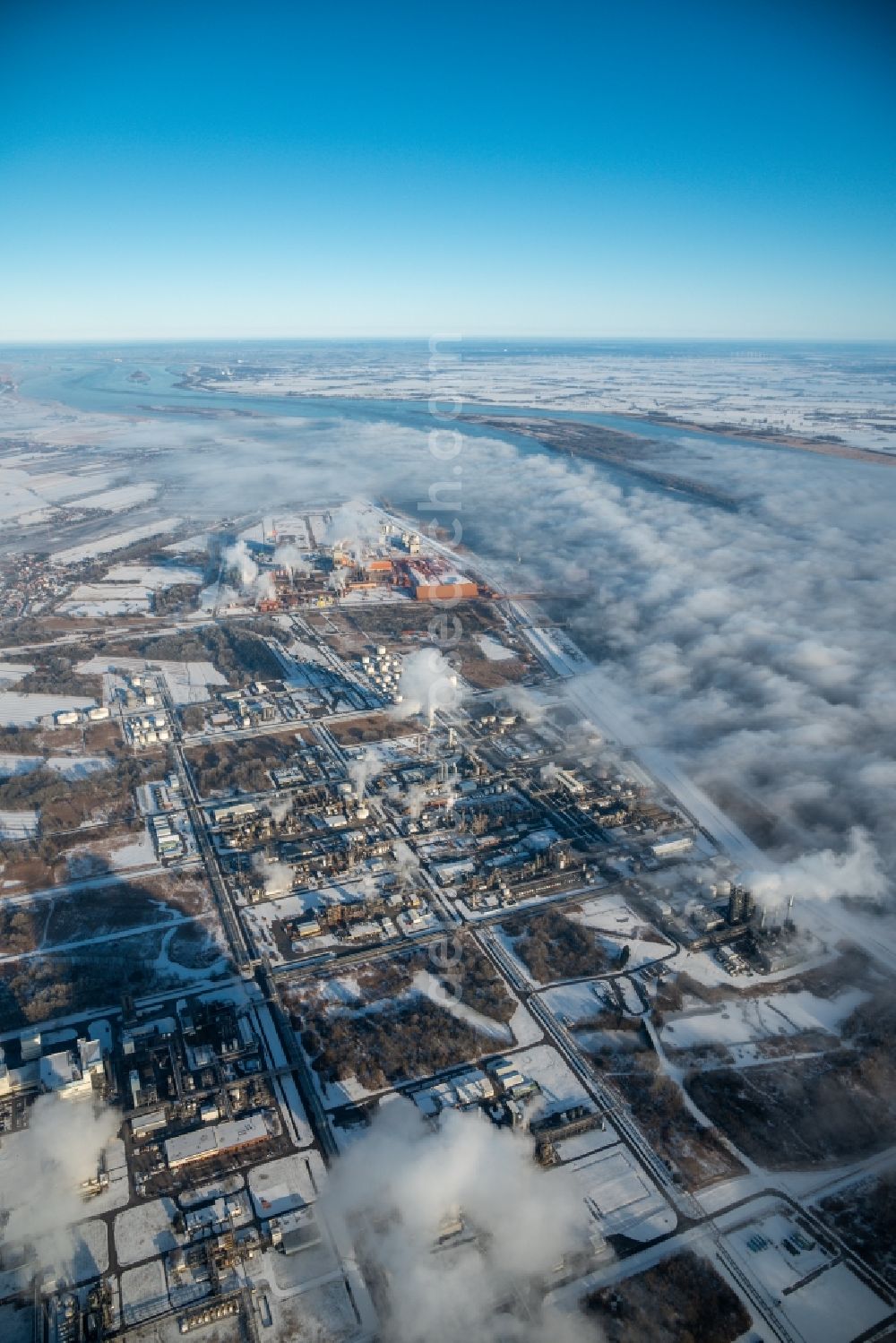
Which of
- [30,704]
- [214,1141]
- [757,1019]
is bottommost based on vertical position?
[757,1019]

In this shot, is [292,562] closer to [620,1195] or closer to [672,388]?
[620,1195]

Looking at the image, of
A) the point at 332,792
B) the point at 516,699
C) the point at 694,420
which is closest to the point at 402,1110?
the point at 332,792

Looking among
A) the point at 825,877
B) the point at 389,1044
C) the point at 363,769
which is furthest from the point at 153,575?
the point at 825,877

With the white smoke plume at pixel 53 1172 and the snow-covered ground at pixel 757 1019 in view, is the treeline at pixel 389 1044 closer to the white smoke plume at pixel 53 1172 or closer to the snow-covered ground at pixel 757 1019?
Result: the white smoke plume at pixel 53 1172

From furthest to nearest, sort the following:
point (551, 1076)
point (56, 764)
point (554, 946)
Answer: point (56, 764) → point (554, 946) → point (551, 1076)

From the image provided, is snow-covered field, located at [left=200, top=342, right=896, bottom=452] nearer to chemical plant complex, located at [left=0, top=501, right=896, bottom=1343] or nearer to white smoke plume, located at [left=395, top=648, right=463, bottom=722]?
white smoke plume, located at [left=395, top=648, right=463, bottom=722]

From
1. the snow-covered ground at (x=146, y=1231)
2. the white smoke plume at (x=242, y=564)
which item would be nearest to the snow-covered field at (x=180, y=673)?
the white smoke plume at (x=242, y=564)

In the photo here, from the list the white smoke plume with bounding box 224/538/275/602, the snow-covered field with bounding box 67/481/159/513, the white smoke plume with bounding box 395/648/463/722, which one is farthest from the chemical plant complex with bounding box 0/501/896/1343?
the snow-covered field with bounding box 67/481/159/513

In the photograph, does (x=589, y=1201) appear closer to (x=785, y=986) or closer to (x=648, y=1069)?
(x=648, y=1069)
